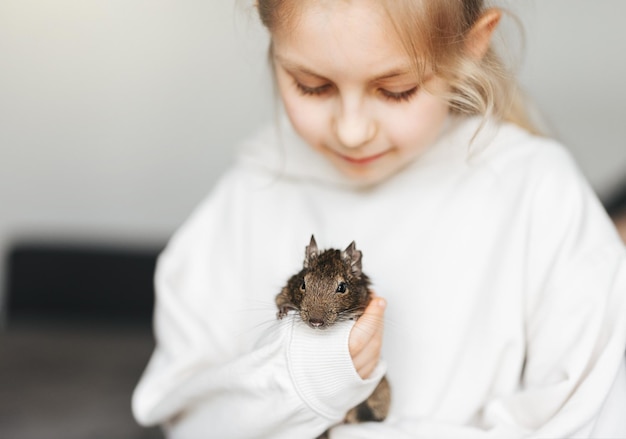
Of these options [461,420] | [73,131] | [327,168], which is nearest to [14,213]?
[73,131]

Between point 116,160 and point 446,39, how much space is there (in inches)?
60.2

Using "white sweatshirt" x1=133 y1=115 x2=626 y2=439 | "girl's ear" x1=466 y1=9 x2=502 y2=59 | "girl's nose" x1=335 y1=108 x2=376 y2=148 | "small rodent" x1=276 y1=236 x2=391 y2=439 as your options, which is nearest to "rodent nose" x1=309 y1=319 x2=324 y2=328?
"small rodent" x1=276 y1=236 x2=391 y2=439

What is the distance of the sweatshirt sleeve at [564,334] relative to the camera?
1.09 metres

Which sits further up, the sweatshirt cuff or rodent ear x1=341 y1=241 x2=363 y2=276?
rodent ear x1=341 y1=241 x2=363 y2=276

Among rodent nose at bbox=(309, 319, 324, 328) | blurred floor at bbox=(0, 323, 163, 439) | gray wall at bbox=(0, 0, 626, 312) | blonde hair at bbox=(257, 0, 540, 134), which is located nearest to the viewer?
rodent nose at bbox=(309, 319, 324, 328)

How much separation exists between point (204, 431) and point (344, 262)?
0.44m

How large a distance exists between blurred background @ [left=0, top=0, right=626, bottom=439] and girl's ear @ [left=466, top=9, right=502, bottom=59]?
0.87 metres

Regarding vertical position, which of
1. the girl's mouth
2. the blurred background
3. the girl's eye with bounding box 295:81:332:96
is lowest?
the blurred background

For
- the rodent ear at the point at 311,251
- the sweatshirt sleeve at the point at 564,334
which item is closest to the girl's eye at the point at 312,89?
the rodent ear at the point at 311,251

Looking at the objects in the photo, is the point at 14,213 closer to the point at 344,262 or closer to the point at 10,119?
the point at 10,119

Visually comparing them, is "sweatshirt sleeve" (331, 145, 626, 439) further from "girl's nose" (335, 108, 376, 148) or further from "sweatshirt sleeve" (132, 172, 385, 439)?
"girl's nose" (335, 108, 376, 148)

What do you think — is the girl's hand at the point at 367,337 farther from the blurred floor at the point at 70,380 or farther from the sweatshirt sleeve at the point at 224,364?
the blurred floor at the point at 70,380

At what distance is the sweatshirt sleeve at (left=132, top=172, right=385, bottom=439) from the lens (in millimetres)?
944

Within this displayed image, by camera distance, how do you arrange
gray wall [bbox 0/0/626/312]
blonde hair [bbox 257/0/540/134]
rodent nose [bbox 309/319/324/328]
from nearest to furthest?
1. rodent nose [bbox 309/319/324/328]
2. blonde hair [bbox 257/0/540/134]
3. gray wall [bbox 0/0/626/312]
